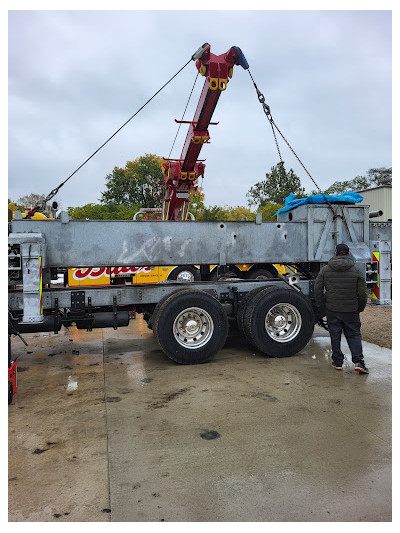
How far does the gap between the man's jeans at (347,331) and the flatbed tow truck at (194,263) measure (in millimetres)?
713

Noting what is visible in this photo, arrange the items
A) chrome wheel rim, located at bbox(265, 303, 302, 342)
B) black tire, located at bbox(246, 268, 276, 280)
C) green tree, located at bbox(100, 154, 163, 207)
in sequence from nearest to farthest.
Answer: chrome wheel rim, located at bbox(265, 303, 302, 342)
black tire, located at bbox(246, 268, 276, 280)
green tree, located at bbox(100, 154, 163, 207)

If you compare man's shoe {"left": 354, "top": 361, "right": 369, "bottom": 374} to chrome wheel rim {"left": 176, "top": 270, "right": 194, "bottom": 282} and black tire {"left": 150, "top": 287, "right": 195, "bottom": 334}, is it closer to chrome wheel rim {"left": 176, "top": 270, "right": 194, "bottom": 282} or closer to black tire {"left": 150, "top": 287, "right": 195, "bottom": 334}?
black tire {"left": 150, "top": 287, "right": 195, "bottom": 334}

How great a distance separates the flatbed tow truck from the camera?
18.8 ft

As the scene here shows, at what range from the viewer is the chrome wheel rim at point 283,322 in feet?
21.0

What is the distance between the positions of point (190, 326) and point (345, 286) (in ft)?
7.39

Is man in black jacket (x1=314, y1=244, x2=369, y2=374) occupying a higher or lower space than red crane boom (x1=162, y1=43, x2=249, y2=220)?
lower

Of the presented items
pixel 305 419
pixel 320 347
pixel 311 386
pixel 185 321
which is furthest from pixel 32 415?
pixel 320 347

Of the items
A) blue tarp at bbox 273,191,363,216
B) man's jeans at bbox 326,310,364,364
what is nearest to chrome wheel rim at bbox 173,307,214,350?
man's jeans at bbox 326,310,364,364

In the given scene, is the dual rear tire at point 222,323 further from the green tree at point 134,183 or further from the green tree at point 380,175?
the green tree at point 380,175

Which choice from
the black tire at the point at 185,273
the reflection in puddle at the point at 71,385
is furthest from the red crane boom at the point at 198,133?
the reflection in puddle at the point at 71,385

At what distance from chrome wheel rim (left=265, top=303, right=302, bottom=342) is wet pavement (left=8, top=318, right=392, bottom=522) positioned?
0.41m

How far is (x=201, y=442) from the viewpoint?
3633 millimetres

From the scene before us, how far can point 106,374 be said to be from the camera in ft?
18.6

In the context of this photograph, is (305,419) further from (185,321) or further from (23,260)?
(23,260)
